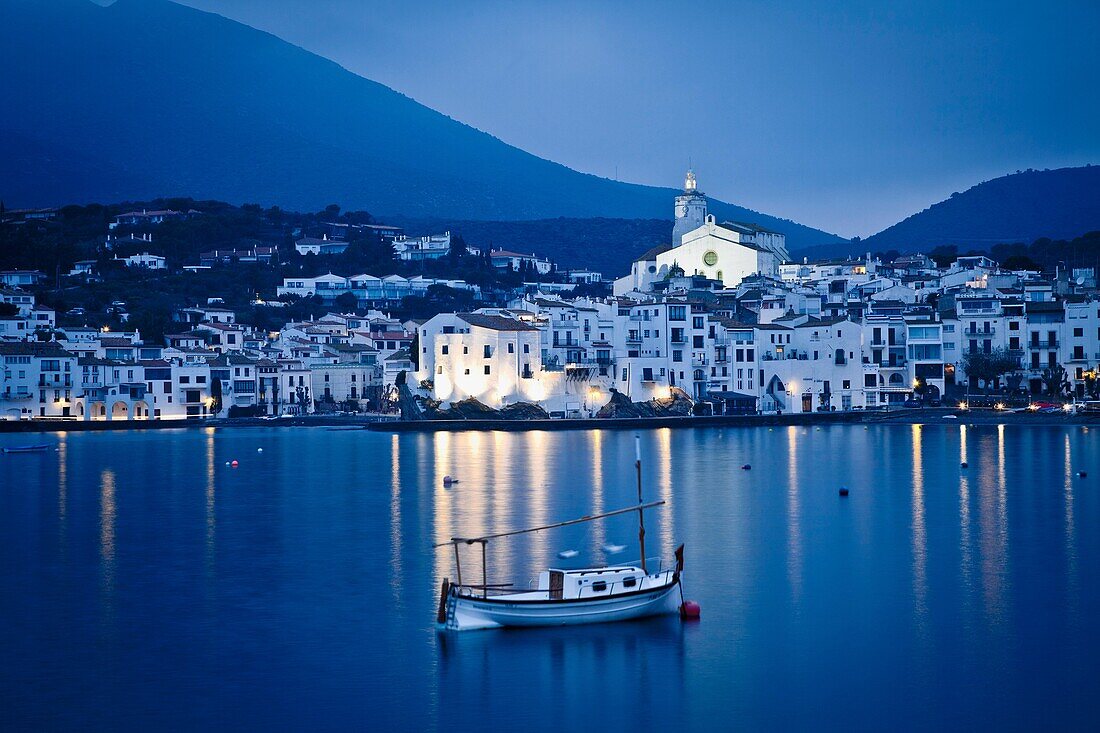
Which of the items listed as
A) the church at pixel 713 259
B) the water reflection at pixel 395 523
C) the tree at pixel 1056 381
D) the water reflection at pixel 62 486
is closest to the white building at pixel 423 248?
the church at pixel 713 259

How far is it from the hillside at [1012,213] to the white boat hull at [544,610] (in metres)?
156

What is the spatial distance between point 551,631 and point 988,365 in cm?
3364

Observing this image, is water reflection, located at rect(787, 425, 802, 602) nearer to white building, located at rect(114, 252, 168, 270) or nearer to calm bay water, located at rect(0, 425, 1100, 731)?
calm bay water, located at rect(0, 425, 1100, 731)

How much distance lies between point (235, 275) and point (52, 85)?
137 meters

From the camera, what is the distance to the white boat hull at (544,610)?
46.7ft

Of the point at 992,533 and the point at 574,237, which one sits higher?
the point at 574,237

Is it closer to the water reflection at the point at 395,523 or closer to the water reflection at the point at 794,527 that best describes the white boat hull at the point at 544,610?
the water reflection at the point at 395,523

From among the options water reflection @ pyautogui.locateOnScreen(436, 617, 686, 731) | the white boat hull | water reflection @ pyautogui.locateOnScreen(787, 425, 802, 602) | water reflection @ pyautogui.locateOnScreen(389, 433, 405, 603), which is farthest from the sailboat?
water reflection @ pyautogui.locateOnScreen(787, 425, 802, 602)

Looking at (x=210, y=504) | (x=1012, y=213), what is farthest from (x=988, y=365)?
(x=1012, y=213)

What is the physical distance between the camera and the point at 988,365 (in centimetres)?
4462

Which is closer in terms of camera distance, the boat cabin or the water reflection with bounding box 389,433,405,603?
the boat cabin

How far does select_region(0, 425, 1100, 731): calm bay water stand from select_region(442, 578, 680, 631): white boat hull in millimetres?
154

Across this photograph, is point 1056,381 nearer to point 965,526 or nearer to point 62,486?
point 965,526

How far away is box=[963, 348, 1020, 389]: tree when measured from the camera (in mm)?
44656
